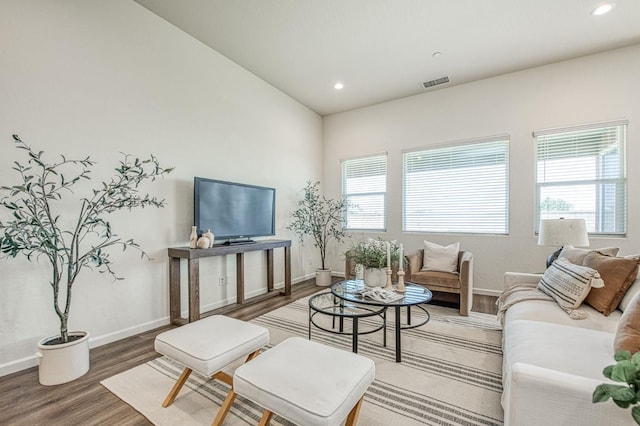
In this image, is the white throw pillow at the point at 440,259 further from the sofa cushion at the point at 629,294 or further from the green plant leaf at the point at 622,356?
the green plant leaf at the point at 622,356

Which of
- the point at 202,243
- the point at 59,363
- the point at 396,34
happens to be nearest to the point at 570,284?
the point at 396,34

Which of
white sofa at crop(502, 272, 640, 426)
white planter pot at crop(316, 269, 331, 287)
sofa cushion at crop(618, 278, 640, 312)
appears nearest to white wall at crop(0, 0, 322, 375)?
white planter pot at crop(316, 269, 331, 287)

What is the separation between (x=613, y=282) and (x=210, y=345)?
270 centimetres

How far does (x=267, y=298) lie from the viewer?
4.10m

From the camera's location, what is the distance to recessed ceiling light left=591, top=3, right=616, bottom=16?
2809mm

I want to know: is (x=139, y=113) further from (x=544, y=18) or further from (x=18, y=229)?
(x=544, y=18)

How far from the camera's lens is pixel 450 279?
137 inches

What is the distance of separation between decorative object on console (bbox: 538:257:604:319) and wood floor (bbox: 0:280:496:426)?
286 cm

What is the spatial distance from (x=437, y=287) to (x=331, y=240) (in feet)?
8.04

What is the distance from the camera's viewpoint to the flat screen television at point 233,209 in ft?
10.8

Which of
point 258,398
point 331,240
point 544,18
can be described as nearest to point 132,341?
point 258,398

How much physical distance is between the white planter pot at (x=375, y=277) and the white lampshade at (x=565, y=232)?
5.64 feet

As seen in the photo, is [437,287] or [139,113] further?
[437,287]

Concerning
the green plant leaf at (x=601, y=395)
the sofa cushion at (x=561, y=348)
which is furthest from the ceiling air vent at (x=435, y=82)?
the green plant leaf at (x=601, y=395)
